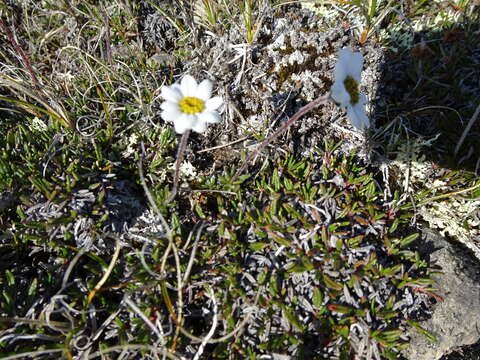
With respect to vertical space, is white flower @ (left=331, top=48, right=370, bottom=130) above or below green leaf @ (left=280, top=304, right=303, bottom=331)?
above

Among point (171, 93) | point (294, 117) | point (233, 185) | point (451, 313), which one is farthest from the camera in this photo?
point (233, 185)

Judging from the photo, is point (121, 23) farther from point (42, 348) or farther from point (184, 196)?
point (42, 348)

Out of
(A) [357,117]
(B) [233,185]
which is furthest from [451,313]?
(B) [233,185]

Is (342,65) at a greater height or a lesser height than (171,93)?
greater

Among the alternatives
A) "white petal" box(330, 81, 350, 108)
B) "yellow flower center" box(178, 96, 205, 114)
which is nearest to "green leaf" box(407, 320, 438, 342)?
"white petal" box(330, 81, 350, 108)

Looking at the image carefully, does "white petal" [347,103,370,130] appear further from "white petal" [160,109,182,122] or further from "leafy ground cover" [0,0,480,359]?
"white petal" [160,109,182,122]

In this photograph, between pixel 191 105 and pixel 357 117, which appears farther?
pixel 357 117

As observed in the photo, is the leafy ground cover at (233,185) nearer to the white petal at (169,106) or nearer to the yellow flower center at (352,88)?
the yellow flower center at (352,88)

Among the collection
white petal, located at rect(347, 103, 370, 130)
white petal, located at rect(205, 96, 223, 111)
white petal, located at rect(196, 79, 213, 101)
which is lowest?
white petal, located at rect(205, 96, 223, 111)

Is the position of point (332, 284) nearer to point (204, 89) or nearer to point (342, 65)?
point (204, 89)
